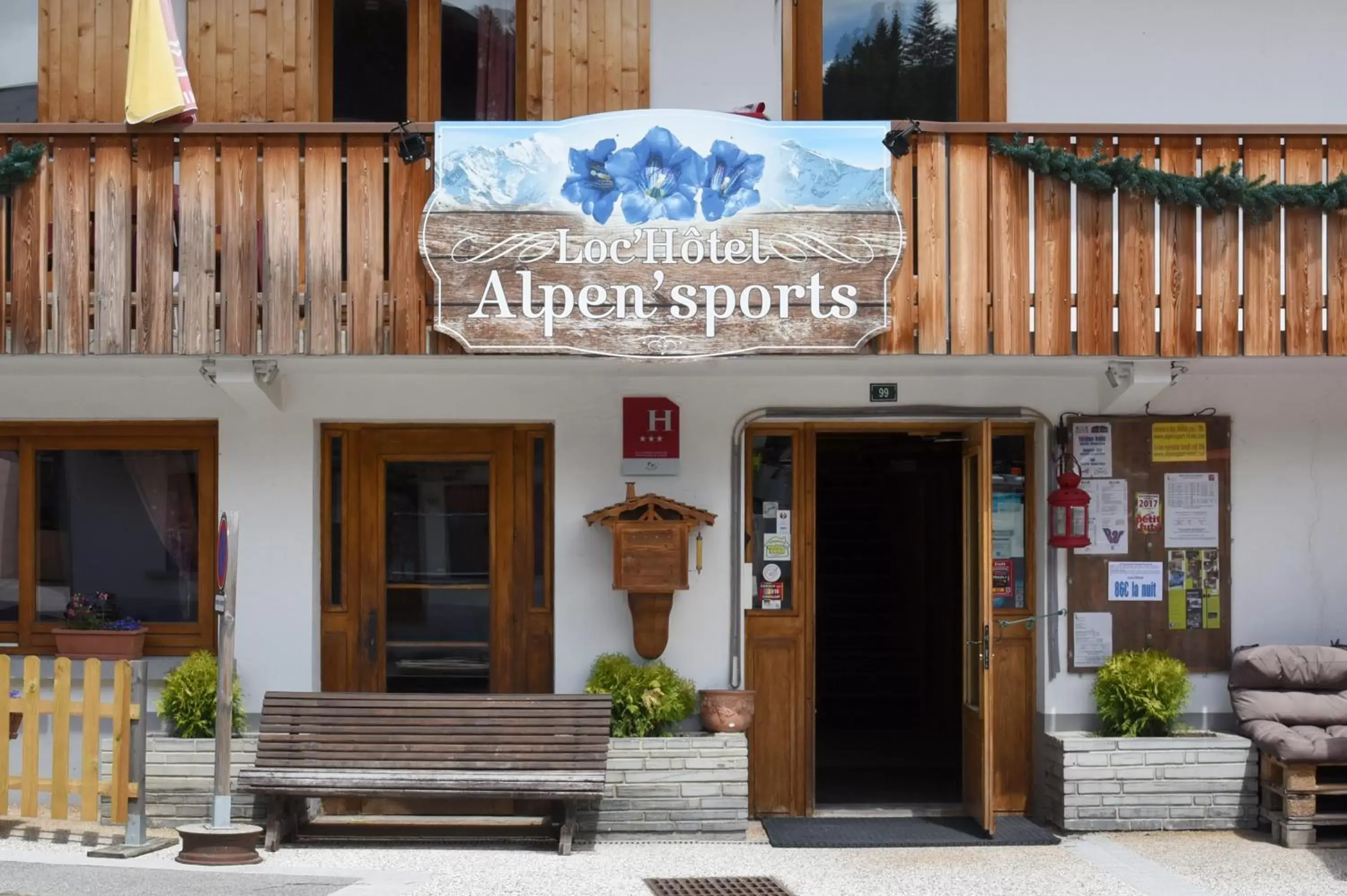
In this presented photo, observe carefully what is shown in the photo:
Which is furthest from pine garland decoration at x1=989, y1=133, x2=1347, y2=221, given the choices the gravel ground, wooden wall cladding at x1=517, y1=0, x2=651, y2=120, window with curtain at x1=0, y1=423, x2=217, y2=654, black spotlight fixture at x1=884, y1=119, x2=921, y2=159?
window with curtain at x1=0, y1=423, x2=217, y2=654

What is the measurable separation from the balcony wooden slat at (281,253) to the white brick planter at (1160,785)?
204 inches

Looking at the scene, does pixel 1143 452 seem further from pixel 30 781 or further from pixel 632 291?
pixel 30 781

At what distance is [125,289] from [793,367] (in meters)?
3.90

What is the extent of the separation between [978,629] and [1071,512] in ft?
3.03

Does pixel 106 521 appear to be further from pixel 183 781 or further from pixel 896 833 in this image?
pixel 896 833

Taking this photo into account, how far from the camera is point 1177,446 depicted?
9523 mm

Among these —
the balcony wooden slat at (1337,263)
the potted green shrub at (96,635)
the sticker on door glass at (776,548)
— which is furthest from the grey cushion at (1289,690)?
the potted green shrub at (96,635)

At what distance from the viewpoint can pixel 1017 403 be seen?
31.3ft

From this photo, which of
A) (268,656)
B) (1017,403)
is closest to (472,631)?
(268,656)

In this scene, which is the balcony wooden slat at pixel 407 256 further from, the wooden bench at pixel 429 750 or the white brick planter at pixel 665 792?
the white brick planter at pixel 665 792

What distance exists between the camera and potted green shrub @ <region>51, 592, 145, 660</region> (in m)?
9.30

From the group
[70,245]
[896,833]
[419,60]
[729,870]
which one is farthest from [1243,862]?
[70,245]

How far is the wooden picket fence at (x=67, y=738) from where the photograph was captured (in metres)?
8.37

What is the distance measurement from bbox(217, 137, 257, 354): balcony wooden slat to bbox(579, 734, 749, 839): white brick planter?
3149 millimetres
